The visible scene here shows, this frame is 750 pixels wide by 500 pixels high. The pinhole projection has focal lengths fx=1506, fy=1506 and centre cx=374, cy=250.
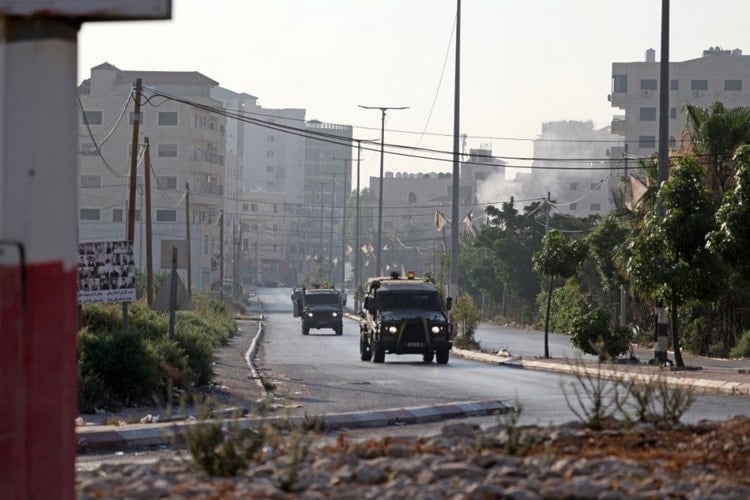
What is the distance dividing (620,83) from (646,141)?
5.87m

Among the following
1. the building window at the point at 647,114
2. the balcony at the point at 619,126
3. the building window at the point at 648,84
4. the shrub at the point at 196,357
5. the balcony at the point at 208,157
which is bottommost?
the shrub at the point at 196,357

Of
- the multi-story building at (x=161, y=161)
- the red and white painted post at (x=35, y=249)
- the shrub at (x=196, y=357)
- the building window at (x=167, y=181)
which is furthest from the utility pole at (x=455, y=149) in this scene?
the building window at (x=167, y=181)

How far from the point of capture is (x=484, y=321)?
9769cm

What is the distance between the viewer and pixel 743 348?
141 feet

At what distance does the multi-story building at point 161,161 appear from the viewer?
12344 cm

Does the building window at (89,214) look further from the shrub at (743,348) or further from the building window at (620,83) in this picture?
the shrub at (743,348)

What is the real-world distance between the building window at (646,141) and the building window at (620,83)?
4.45m

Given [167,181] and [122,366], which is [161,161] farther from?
[122,366]

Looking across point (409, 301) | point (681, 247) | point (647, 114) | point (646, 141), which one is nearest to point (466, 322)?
point (409, 301)

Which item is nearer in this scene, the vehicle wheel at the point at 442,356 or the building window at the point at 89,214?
the vehicle wheel at the point at 442,356

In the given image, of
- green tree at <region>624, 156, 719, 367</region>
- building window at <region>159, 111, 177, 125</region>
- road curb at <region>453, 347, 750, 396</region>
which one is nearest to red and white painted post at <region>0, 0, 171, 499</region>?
road curb at <region>453, 347, 750, 396</region>

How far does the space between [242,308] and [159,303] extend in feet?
282

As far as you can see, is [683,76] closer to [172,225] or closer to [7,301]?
[172,225]

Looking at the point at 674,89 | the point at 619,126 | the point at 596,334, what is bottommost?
the point at 596,334
